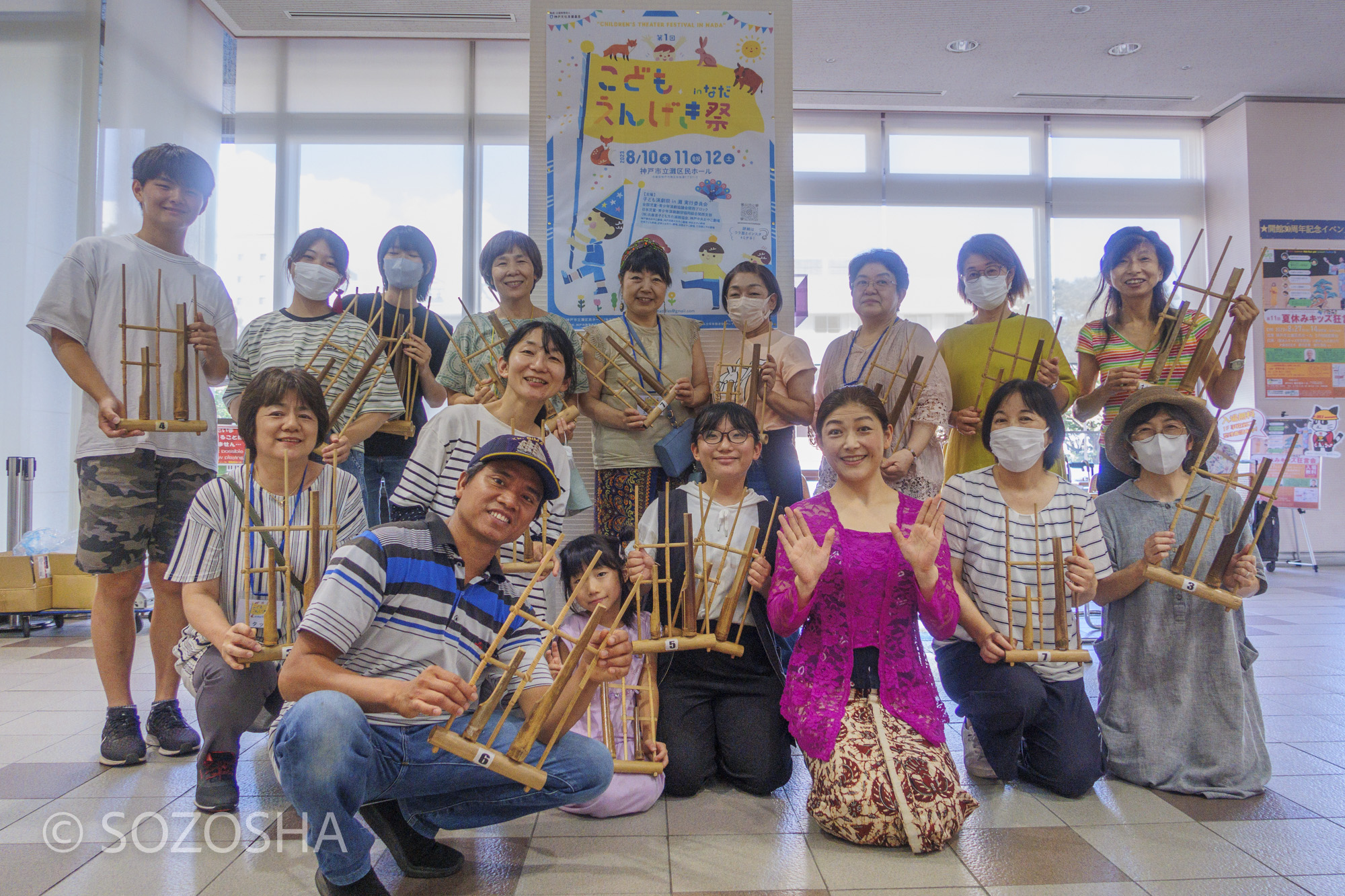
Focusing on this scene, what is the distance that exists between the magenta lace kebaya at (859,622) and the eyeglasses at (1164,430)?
798mm

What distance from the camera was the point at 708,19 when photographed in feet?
11.8

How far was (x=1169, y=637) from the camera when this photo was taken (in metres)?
2.43

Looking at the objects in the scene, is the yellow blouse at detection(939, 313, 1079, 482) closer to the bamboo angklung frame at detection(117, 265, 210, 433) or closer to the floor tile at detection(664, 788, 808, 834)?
the floor tile at detection(664, 788, 808, 834)

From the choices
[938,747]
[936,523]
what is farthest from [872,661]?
[936,523]

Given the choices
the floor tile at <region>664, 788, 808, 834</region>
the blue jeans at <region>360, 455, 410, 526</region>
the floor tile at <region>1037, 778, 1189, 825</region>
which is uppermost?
the blue jeans at <region>360, 455, 410, 526</region>

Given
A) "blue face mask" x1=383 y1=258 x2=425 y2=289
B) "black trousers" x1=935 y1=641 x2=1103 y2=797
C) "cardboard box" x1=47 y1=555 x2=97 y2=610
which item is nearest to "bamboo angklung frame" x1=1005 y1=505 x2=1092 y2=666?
"black trousers" x1=935 y1=641 x2=1103 y2=797

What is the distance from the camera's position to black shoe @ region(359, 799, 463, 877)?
1.81 metres

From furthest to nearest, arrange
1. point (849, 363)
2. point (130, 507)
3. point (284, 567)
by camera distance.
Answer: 1. point (849, 363)
2. point (130, 507)
3. point (284, 567)

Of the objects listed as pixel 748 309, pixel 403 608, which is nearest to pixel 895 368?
pixel 748 309

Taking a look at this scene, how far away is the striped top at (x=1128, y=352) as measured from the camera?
288 centimetres

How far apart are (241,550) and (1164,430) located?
2660 mm

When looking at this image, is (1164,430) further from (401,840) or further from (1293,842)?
(401,840)

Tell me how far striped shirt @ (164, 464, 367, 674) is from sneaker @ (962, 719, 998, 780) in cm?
193

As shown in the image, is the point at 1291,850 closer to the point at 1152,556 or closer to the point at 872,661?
the point at 1152,556
